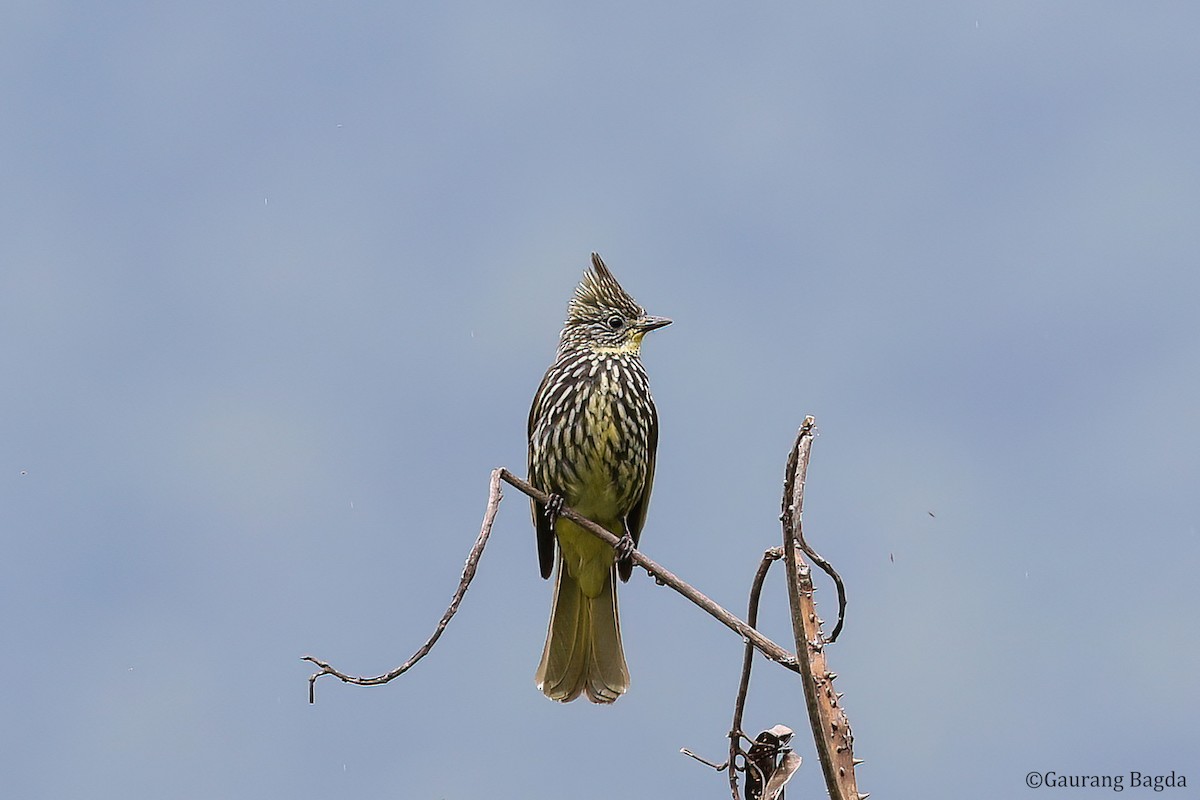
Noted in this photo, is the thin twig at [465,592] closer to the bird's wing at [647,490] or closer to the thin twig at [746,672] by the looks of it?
the thin twig at [746,672]

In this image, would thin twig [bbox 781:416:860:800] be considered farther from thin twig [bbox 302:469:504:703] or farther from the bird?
the bird

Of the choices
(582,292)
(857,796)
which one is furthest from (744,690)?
(582,292)

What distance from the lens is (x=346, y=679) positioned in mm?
2580

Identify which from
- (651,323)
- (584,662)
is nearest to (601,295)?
(651,323)

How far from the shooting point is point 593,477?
17.8ft

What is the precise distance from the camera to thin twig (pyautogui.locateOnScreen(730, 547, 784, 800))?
101 inches

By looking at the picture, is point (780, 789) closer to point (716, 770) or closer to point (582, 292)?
point (716, 770)

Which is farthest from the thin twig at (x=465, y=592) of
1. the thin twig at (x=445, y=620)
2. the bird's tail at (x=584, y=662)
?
the bird's tail at (x=584, y=662)

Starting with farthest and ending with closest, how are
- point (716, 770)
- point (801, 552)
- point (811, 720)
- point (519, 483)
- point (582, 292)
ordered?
1. point (582, 292)
2. point (519, 483)
3. point (716, 770)
4. point (801, 552)
5. point (811, 720)

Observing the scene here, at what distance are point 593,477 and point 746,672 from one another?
2.85 metres

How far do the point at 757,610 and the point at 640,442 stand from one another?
2.93 metres

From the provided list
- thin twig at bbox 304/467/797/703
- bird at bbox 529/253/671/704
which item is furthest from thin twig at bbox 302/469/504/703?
bird at bbox 529/253/671/704

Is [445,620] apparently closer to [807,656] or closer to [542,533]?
[807,656]

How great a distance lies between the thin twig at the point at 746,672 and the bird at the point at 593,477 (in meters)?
2.51
